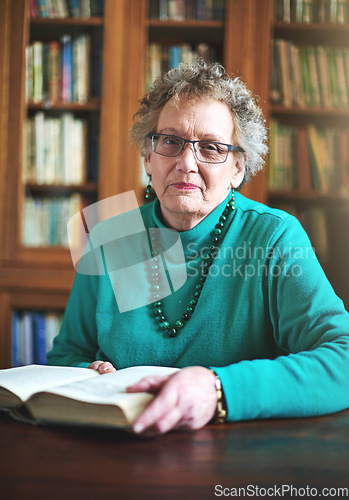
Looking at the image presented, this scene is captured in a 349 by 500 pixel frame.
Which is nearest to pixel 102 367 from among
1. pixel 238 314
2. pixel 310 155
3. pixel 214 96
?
pixel 238 314

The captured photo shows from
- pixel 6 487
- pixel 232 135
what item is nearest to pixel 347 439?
pixel 6 487

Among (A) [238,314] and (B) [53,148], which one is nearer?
(A) [238,314]

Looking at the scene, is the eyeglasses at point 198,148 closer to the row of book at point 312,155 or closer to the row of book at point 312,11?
the row of book at point 312,155

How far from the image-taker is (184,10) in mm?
2322

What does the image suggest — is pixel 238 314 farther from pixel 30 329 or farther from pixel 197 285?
pixel 30 329

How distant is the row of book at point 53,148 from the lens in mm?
2375

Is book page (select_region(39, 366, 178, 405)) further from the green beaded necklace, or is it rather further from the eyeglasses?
the eyeglasses

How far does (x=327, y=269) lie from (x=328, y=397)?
1.59 m

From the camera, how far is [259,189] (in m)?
2.30

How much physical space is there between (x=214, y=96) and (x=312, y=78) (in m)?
1.31

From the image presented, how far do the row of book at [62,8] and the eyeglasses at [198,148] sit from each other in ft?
4.53

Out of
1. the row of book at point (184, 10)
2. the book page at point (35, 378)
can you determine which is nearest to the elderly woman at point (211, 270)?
the book page at point (35, 378)

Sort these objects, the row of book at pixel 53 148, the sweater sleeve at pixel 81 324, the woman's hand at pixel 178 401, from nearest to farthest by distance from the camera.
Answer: the woman's hand at pixel 178 401, the sweater sleeve at pixel 81 324, the row of book at pixel 53 148

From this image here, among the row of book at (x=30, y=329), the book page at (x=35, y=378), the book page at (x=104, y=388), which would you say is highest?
the book page at (x=104, y=388)
